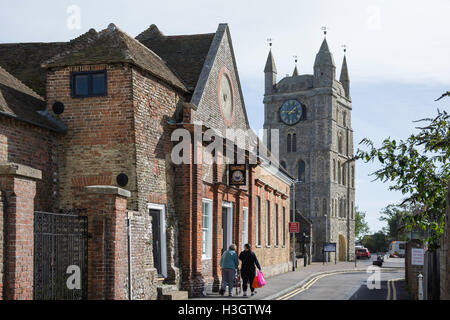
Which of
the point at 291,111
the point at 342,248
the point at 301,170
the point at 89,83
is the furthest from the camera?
the point at 291,111

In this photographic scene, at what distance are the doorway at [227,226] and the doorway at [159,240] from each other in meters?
5.86

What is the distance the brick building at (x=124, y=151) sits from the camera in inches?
583

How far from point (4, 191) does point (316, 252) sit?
264 feet

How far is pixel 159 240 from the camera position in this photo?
1905 cm

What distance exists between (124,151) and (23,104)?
2.79m

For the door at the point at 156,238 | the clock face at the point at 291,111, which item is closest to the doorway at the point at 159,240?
the door at the point at 156,238

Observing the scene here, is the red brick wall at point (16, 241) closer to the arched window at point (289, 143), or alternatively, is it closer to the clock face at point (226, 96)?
the clock face at point (226, 96)

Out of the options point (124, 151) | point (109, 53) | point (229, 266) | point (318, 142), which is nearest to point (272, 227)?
point (229, 266)

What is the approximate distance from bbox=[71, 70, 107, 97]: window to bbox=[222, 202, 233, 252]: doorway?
27.5 ft

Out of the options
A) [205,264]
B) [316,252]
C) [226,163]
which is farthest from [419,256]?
[316,252]

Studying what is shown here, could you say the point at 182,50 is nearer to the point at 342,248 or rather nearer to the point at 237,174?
the point at 237,174

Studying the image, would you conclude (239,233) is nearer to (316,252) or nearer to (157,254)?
(157,254)

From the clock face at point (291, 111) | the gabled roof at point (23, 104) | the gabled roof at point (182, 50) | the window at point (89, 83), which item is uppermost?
the clock face at point (291, 111)

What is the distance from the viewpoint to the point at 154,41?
2441cm
